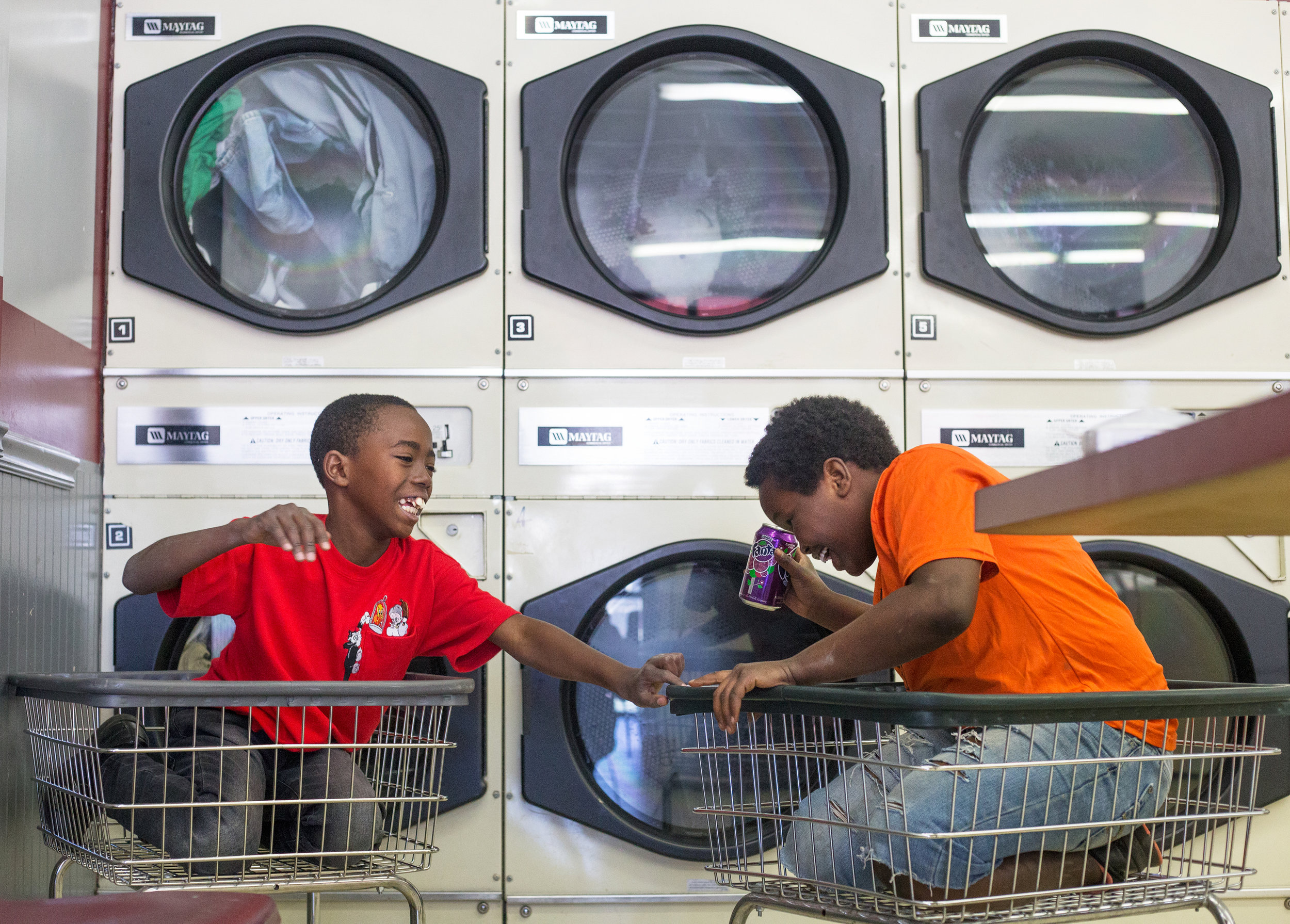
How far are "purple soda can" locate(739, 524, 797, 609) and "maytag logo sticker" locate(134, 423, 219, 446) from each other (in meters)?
1.19

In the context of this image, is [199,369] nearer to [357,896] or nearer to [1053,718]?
[357,896]

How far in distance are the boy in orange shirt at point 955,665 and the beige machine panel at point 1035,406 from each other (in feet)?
2.50

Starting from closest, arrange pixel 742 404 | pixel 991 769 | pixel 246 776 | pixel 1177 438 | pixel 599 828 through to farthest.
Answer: pixel 1177 438, pixel 991 769, pixel 246 776, pixel 599 828, pixel 742 404

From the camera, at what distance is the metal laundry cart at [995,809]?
1287 mm

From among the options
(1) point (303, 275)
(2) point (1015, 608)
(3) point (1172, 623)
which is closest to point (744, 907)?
(2) point (1015, 608)

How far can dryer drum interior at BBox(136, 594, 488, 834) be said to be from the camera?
234 cm

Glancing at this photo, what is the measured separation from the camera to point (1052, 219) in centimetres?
261

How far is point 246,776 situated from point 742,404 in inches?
51.4

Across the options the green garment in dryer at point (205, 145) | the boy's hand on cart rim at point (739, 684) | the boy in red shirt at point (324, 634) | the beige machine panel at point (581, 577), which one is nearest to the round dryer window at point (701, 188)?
the beige machine panel at point (581, 577)

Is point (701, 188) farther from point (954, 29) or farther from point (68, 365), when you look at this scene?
point (68, 365)

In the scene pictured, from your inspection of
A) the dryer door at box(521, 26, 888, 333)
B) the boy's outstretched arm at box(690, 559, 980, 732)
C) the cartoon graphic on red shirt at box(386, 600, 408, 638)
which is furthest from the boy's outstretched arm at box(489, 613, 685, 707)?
the dryer door at box(521, 26, 888, 333)

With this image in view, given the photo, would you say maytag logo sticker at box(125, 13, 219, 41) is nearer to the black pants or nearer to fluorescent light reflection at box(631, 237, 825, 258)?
fluorescent light reflection at box(631, 237, 825, 258)

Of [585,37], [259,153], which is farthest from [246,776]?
[585,37]

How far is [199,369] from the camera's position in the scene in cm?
246
